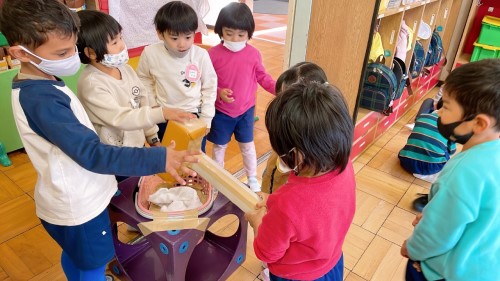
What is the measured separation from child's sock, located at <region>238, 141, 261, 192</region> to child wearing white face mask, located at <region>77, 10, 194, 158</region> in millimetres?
896

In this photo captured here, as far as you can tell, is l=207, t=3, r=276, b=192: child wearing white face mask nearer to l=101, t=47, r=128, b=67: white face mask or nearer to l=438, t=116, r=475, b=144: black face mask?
l=101, t=47, r=128, b=67: white face mask

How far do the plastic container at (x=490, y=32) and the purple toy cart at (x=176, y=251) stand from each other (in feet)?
11.4

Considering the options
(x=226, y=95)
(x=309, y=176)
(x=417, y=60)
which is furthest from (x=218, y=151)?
(x=417, y=60)

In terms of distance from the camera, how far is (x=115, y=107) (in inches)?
49.8

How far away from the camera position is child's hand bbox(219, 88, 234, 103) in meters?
1.88

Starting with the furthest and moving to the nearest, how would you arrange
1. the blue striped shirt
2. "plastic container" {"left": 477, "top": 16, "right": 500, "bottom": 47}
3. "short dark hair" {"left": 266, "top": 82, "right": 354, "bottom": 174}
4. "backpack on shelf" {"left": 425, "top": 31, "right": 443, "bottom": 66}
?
"plastic container" {"left": 477, "top": 16, "right": 500, "bottom": 47} < "backpack on shelf" {"left": 425, "top": 31, "right": 443, "bottom": 66} < the blue striped shirt < "short dark hair" {"left": 266, "top": 82, "right": 354, "bottom": 174}

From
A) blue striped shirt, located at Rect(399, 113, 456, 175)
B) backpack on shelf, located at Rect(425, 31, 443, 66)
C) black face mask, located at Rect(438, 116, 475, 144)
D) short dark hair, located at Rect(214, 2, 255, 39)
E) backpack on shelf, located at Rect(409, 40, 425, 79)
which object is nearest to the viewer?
black face mask, located at Rect(438, 116, 475, 144)

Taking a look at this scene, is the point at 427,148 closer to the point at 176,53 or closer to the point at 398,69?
the point at 398,69

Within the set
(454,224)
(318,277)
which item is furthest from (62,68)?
(454,224)

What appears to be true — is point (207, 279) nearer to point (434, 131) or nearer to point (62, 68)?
point (62, 68)

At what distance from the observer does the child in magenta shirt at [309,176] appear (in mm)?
837

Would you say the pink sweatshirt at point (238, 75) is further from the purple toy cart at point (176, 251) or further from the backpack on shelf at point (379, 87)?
the backpack on shelf at point (379, 87)

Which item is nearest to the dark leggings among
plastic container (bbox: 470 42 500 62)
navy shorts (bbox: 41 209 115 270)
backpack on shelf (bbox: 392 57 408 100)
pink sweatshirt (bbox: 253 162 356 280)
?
pink sweatshirt (bbox: 253 162 356 280)

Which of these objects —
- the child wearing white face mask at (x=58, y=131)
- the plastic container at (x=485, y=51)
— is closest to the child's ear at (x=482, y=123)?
the child wearing white face mask at (x=58, y=131)
